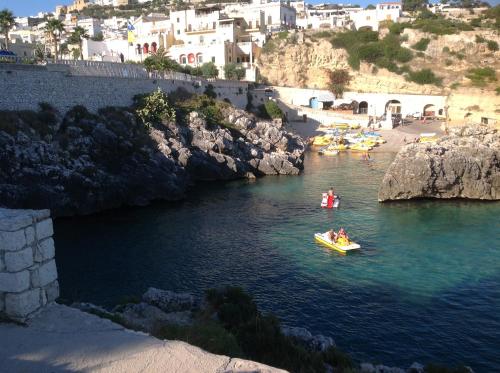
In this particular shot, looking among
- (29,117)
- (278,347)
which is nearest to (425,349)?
(278,347)

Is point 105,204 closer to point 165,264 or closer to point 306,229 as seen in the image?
point 165,264

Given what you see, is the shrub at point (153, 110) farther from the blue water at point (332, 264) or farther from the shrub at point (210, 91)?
the shrub at point (210, 91)

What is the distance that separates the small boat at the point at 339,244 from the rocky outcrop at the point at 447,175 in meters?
11.7

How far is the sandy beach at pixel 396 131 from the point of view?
2574 inches

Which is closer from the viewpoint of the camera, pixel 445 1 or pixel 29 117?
pixel 29 117

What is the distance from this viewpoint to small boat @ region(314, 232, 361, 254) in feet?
88.7

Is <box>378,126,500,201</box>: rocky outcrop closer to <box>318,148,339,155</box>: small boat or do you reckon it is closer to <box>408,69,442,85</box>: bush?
<box>318,148,339,155</box>: small boat

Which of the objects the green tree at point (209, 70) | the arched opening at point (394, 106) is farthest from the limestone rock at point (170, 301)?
the arched opening at point (394, 106)

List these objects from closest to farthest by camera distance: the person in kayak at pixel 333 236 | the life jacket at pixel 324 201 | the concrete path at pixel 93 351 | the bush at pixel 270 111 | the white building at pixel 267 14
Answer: the concrete path at pixel 93 351
the person in kayak at pixel 333 236
the life jacket at pixel 324 201
the bush at pixel 270 111
the white building at pixel 267 14

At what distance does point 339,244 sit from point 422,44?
68131 millimetres

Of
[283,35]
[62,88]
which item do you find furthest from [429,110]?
[62,88]

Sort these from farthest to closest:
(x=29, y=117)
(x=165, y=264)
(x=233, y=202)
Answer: (x=233, y=202) → (x=29, y=117) → (x=165, y=264)

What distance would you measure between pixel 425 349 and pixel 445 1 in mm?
141611

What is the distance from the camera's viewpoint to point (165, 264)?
2602 cm
